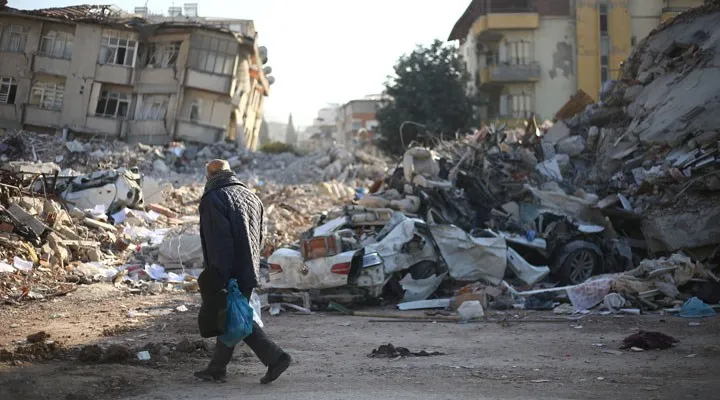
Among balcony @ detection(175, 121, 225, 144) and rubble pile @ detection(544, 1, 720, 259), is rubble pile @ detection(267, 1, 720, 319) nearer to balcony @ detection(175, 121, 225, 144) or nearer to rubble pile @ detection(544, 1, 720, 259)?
rubble pile @ detection(544, 1, 720, 259)

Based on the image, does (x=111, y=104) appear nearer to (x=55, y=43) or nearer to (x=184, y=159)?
(x=55, y=43)

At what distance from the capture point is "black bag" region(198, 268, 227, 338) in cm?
563

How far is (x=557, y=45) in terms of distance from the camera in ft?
183

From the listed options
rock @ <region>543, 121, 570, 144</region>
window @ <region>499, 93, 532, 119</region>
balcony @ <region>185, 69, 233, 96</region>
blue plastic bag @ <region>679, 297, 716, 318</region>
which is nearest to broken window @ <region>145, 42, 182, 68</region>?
balcony @ <region>185, 69, 233, 96</region>

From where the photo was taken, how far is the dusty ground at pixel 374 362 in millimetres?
5531

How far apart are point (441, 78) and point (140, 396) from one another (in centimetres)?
4436

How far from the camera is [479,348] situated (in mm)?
7902

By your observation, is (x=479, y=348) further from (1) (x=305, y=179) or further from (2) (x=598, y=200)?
(1) (x=305, y=179)

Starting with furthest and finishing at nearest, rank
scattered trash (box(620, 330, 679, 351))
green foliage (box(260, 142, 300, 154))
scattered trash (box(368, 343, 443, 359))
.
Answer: green foliage (box(260, 142, 300, 154)) → scattered trash (box(620, 330, 679, 351)) → scattered trash (box(368, 343, 443, 359))

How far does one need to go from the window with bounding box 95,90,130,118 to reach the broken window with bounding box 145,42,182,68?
264 centimetres

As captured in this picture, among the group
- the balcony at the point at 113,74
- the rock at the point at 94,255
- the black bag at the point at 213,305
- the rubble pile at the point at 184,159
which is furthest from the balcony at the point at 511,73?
the black bag at the point at 213,305

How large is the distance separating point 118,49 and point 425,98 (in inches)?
743

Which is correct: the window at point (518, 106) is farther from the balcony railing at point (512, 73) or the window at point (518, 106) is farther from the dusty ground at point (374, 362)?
the dusty ground at point (374, 362)

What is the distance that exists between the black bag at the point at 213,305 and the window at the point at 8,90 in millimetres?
47003
